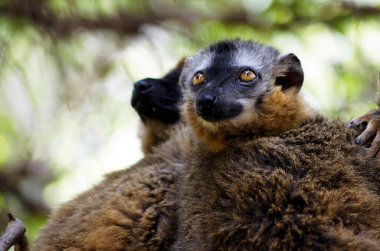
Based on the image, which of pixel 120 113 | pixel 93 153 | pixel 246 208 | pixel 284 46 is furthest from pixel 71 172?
pixel 246 208

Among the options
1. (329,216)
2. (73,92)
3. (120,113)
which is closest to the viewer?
(329,216)

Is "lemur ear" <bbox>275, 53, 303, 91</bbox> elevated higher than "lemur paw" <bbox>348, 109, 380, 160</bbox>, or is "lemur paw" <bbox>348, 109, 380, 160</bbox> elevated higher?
"lemur ear" <bbox>275, 53, 303, 91</bbox>

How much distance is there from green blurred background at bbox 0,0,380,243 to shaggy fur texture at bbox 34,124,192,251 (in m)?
2.70

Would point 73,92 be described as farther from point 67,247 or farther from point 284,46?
point 67,247

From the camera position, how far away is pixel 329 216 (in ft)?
14.8

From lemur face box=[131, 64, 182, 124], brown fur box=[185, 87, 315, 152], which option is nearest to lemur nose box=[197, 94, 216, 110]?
brown fur box=[185, 87, 315, 152]

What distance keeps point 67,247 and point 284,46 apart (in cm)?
461

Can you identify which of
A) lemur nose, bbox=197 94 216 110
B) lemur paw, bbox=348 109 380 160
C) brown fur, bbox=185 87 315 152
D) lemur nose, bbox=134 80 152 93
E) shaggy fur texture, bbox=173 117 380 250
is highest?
lemur nose, bbox=134 80 152 93

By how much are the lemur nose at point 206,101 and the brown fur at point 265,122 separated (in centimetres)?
16

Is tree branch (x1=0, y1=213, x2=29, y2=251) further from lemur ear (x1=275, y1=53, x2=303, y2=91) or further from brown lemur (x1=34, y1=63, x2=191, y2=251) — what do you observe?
lemur ear (x1=275, y1=53, x2=303, y2=91)

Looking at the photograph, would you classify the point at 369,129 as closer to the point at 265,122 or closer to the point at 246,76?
the point at 265,122

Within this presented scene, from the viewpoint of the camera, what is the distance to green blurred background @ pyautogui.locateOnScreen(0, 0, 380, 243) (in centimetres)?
850

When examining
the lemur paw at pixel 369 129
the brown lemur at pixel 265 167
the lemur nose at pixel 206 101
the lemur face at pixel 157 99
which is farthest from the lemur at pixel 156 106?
the lemur paw at pixel 369 129

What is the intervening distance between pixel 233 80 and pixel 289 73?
488mm
